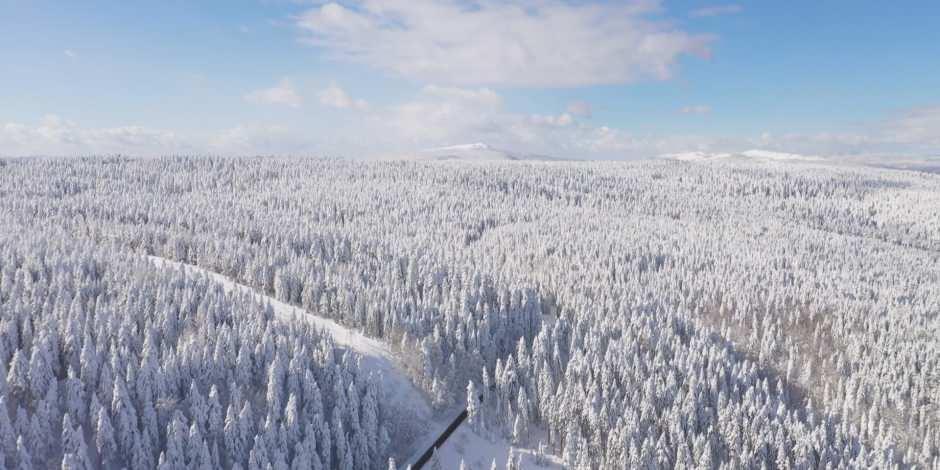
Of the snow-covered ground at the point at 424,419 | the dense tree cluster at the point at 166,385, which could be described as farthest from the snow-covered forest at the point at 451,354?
the snow-covered ground at the point at 424,419

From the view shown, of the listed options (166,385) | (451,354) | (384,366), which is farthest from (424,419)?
(166,385)

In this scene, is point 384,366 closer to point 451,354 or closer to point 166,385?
point 451,354

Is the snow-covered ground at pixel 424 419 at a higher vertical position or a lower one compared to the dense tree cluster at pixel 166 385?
Answer: lower

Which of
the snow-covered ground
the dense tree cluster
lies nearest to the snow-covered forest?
the dense tree cluster

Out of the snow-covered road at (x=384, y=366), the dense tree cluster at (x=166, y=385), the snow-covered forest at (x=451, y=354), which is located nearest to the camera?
the dense tree cluster at (x=166, y=385)

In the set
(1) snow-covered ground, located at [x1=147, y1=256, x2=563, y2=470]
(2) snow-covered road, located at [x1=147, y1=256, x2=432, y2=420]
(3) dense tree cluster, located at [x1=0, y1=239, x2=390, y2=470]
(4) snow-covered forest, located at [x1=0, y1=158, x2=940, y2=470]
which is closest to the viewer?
(3) dense tree cluster, located at [x1=0, y1=239, x2=390, y2=470]

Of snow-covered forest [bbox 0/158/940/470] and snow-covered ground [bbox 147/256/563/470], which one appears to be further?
snow-covered ground [bbox 147/256/563/470]

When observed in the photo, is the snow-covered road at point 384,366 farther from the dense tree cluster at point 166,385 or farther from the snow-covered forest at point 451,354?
the dense tree cluster at point 166,385

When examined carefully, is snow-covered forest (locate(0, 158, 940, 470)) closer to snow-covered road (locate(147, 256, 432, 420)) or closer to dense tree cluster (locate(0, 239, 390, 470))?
dense tree cluster (locate(0, 239, 390, 470))
